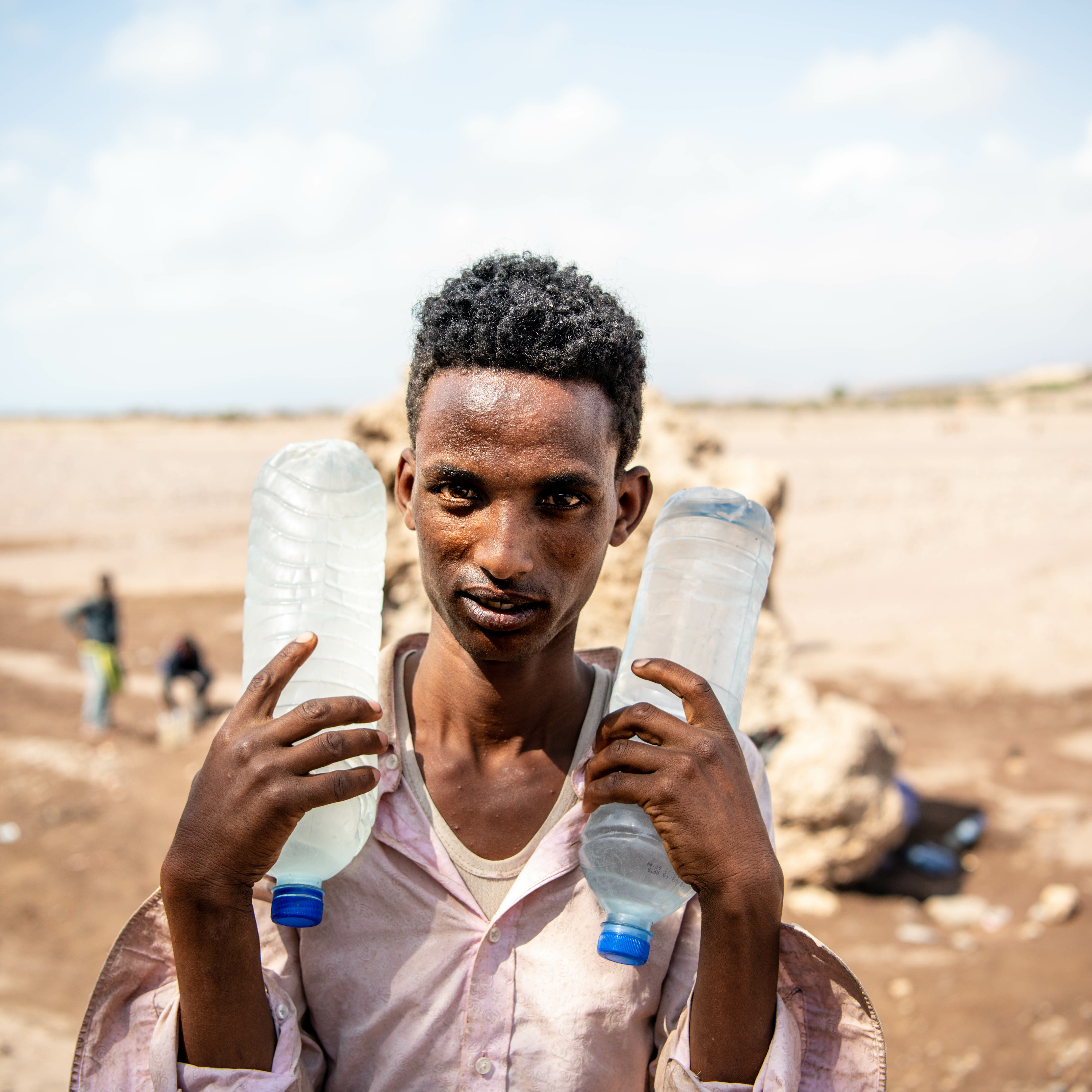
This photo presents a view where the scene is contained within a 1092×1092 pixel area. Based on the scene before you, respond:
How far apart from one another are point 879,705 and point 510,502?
8.11 meters

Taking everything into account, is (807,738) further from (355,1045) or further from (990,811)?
(355,1045)

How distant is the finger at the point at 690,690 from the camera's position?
1516 millimetres

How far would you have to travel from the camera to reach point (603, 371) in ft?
5.51

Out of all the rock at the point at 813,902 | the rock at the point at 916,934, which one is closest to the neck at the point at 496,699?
the rock at the point at 813,902

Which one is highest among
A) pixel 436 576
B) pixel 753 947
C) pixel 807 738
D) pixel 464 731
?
pixel 436 576

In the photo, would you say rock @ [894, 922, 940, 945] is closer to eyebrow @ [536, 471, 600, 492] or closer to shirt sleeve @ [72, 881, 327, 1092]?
shirt sleeve @ [72, 881, 327, 1092]

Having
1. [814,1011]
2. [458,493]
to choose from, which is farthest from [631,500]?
[814,1011]

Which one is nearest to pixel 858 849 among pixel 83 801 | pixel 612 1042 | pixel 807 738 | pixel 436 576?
pixel 807 738

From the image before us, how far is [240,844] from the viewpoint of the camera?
1.40 metres

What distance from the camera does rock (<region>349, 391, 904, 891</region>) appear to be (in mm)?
5102

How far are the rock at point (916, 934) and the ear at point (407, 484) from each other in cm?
455

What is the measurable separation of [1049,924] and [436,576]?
5057mm

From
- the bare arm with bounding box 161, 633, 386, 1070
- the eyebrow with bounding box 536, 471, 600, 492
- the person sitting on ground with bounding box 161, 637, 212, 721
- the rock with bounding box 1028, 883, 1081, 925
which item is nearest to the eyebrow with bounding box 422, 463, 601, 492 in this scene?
the eyebrow with bounding box 536, 471, 600, 492

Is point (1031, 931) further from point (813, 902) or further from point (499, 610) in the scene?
point (499, 610)
